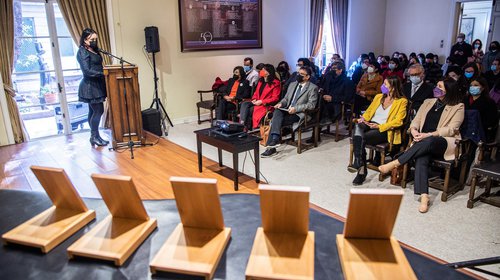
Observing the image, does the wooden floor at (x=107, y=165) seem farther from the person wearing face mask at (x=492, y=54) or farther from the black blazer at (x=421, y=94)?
the person wearing face mask at (x=492, y=54)

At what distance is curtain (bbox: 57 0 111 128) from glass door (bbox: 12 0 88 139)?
0.19 m

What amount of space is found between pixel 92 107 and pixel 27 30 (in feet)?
4.92

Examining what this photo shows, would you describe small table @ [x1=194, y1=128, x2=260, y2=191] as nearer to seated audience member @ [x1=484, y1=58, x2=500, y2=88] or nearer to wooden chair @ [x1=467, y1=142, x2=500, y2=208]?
wooden chair @ [x1=467, y1=142, x2=500, y2=208]

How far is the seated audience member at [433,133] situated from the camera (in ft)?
11.1

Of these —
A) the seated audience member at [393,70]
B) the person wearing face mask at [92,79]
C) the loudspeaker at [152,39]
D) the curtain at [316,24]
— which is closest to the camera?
the person wearing face mask at [92,79]

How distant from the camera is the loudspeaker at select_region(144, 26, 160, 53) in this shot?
5.52 metres

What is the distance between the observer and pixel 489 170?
314 centimetres

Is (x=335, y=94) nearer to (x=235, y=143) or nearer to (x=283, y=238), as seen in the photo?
(x=235, y=143)

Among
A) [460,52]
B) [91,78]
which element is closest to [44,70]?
[91,78]

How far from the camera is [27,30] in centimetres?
520

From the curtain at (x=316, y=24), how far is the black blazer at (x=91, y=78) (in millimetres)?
4822

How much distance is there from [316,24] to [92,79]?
16.7ft

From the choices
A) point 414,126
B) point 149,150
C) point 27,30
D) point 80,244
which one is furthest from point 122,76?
point 80,244

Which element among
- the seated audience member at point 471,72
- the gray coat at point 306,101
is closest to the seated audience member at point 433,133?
the gray coat at point 306,101
